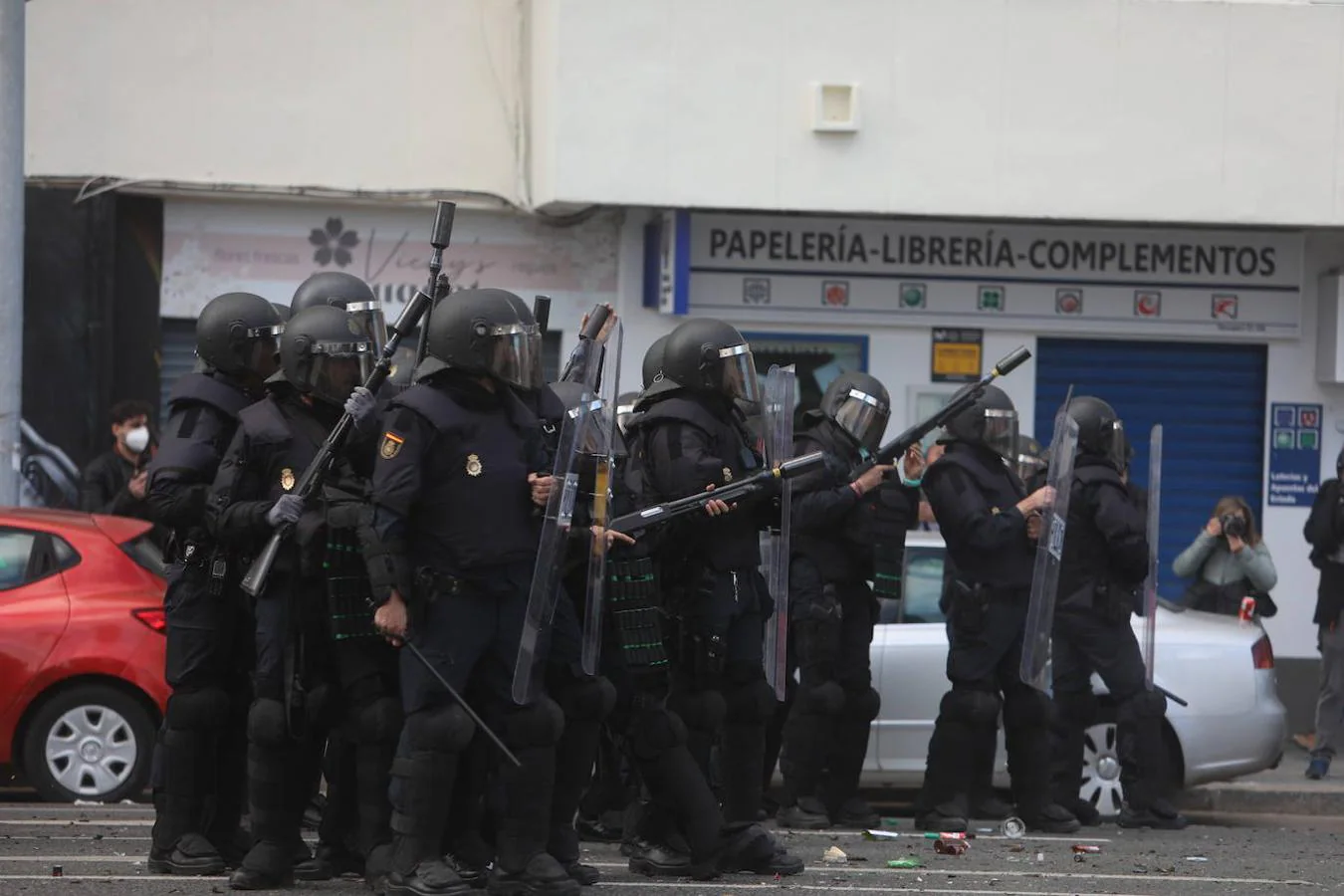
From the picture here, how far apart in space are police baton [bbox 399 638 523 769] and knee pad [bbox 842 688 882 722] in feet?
9.78

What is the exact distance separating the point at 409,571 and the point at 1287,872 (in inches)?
152

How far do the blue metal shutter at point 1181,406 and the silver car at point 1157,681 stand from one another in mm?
4825

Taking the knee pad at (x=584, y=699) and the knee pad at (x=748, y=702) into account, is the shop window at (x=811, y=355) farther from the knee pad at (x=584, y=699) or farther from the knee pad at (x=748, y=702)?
the knee pad at (x=584, y=699)

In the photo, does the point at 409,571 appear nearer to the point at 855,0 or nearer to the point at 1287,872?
the point at 1287,872

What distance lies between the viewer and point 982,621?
30.6ft

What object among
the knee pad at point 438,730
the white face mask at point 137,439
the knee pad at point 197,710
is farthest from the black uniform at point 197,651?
the white face mask at point 137,439

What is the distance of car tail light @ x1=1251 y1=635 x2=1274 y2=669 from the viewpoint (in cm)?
1084

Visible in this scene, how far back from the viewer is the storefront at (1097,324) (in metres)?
15.1

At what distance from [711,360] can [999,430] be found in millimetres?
2356

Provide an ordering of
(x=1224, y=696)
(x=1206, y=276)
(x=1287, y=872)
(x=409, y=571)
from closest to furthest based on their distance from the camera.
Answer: (x=409, y=571) → (x=1287, y=872) → (x=1224, y=696) → (x=1206, y=276)

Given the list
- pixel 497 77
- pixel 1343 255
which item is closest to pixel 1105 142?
pixel 1343 255

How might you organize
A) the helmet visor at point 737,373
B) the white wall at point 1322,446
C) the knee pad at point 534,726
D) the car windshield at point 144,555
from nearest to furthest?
1. the knee pad at point 534,726
2. the helmet visor at point 737,373
3. the car windshield at point 144,555
4. the white wall at point 1322,446

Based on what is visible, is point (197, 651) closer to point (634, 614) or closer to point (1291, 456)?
point (634, 614)

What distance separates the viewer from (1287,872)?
8.23 meters
